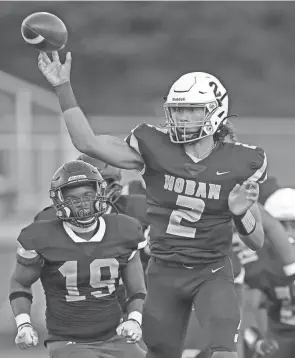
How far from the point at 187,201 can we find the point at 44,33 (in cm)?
94

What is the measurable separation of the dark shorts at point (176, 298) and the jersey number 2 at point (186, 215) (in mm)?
155

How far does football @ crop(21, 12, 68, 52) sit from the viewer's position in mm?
4410

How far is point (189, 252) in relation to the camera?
180 inches

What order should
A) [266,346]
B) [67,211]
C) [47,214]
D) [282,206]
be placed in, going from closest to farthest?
1. [67,211]
2. [47,214]
3. [266,346]
4. [282,206]

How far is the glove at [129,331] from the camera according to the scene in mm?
4406

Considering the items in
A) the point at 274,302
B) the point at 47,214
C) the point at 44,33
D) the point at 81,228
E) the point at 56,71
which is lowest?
the point at 274,302

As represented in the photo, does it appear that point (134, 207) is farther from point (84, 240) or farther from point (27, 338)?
point (27, 338)

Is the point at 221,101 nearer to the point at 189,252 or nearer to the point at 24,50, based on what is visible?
the point at 189,252

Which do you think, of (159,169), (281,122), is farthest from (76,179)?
(281,122)

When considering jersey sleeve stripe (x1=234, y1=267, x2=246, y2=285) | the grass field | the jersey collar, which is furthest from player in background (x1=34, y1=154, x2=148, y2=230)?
the grass field

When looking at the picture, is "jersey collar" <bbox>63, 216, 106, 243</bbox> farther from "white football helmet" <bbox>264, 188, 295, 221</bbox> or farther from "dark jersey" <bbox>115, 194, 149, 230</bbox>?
"white football helmet" <bbox>264, 188, 295, 221</bbox>

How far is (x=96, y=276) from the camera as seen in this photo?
4652mm

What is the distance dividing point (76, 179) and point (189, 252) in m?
0.61

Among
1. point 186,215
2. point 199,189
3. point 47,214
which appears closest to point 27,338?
point 186,215
